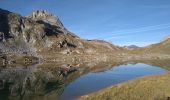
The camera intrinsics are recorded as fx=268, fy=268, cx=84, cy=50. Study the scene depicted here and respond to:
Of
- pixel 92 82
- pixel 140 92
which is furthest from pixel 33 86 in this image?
pixel 140 92

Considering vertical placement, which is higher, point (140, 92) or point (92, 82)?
point (140, 92)

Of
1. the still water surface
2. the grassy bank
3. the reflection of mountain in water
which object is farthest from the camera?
the still water surface

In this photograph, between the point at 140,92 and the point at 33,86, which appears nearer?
the point at 140,92

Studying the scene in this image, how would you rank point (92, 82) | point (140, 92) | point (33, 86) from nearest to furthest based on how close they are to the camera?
point (140, 92) → point (33, 86) → point (92, 82)

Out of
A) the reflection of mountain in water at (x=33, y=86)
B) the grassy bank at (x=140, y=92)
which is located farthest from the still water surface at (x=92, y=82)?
the grassy bank at (x=140, y=92)

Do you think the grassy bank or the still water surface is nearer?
the grassy bank

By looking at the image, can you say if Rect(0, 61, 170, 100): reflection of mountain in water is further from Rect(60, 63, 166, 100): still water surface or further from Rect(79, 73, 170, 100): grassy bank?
Rect(79, 73, 170, 100): grassy bank

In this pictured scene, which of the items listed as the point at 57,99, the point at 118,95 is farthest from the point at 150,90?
the point at 57,99

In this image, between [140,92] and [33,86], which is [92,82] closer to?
[33,86]

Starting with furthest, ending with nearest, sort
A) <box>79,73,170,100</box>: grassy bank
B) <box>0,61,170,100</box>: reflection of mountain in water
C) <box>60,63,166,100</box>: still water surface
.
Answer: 1. <box>60,63,166,100</box>: still water surface
2. <box>0,61,170,100</box>: reflection of mountain in water
3. <box>79,73,170,100</box>: grassy bank

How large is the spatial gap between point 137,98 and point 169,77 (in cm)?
2025

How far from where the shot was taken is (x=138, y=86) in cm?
5959

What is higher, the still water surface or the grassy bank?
the grassy bank

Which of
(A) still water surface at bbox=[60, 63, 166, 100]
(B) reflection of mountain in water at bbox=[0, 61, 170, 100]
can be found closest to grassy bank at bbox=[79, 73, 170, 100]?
(A) still water surface at bbox=[60, 63, 166, 100]
